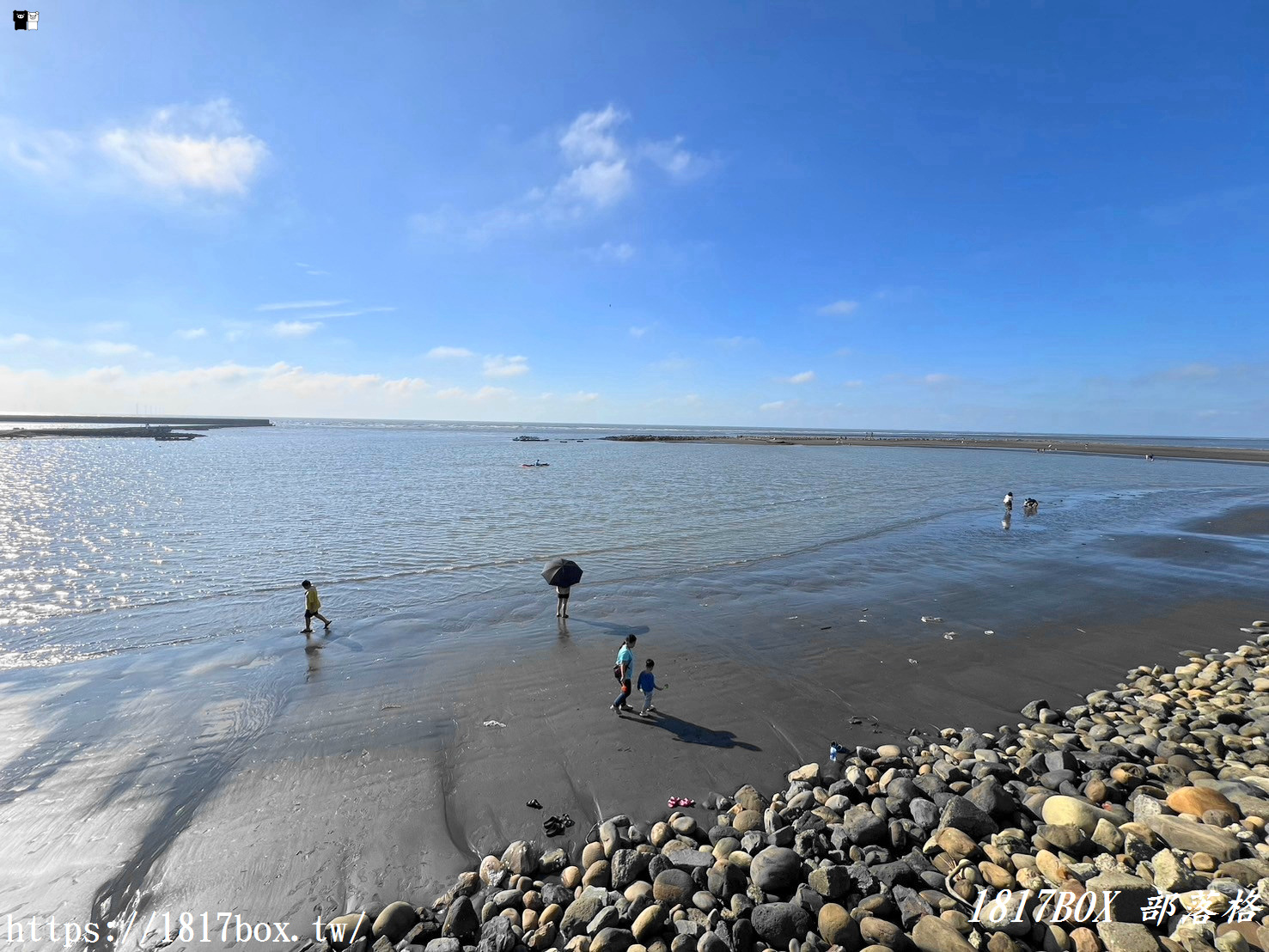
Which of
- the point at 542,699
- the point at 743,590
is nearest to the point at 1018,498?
the point at 743,590

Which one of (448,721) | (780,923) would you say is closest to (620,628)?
(448,721)

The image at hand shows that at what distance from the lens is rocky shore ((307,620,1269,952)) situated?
216 inches

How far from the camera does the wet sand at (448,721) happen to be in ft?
25.0

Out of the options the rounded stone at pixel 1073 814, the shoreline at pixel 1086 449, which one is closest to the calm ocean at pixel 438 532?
the rounded stone at pixel 1073 814

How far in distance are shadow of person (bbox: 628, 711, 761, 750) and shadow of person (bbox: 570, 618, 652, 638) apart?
4553mm

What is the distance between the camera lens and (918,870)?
21.2 ft

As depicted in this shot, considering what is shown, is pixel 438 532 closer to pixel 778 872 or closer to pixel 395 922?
pixel 395 922

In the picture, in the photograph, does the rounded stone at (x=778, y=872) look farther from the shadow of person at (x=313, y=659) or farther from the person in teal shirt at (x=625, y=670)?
the shadow of person at (x=313, y=659)

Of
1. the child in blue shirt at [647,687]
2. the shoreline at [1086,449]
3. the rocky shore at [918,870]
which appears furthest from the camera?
the shoreline at [1086,449]

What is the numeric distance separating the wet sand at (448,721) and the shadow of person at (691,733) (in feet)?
0.16

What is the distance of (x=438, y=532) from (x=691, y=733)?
73.3ft

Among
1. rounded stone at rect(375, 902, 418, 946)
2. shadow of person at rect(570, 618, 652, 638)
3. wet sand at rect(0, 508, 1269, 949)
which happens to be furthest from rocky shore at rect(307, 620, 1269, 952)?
shadow of person at rect(570, 618, 652, 638)

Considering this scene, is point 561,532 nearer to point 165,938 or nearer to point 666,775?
point 666,775

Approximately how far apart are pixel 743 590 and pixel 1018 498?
127 feet
